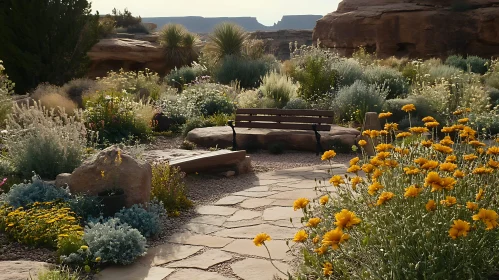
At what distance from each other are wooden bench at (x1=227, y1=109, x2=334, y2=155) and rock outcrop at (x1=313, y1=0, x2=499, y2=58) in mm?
15036

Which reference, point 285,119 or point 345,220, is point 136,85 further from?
point 345,220

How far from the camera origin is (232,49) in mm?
19219

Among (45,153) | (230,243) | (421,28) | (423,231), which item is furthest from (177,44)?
(423,231)

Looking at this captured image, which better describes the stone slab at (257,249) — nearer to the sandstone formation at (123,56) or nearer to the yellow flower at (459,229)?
the yellow flower at (459,229)

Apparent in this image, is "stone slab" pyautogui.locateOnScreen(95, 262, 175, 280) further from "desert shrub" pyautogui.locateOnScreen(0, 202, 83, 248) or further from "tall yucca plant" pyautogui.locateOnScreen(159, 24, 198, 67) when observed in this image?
"tall yucca plant" pyautogui.locateOnScreen(159, 24, 198, 67)

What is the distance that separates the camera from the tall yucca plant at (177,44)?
2241 cm

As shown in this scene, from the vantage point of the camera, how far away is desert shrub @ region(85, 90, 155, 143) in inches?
387

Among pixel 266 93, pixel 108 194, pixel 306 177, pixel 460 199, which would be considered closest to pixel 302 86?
pixel 266 93

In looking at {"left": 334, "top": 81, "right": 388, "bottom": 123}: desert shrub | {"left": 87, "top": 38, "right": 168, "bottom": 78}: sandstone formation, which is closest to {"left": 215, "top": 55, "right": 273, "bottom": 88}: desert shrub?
{"left": 334, "top": 81, "right": 388, "bottom": 123}: desert shrub

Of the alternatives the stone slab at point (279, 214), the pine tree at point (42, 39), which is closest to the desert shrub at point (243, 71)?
the pine tree at point (42, 39)

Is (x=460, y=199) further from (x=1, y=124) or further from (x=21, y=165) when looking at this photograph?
(x=1, y=124)

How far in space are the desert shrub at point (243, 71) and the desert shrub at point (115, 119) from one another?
614 cm

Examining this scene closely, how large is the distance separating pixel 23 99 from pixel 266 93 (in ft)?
17.8

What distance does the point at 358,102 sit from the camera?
11.1 metres
